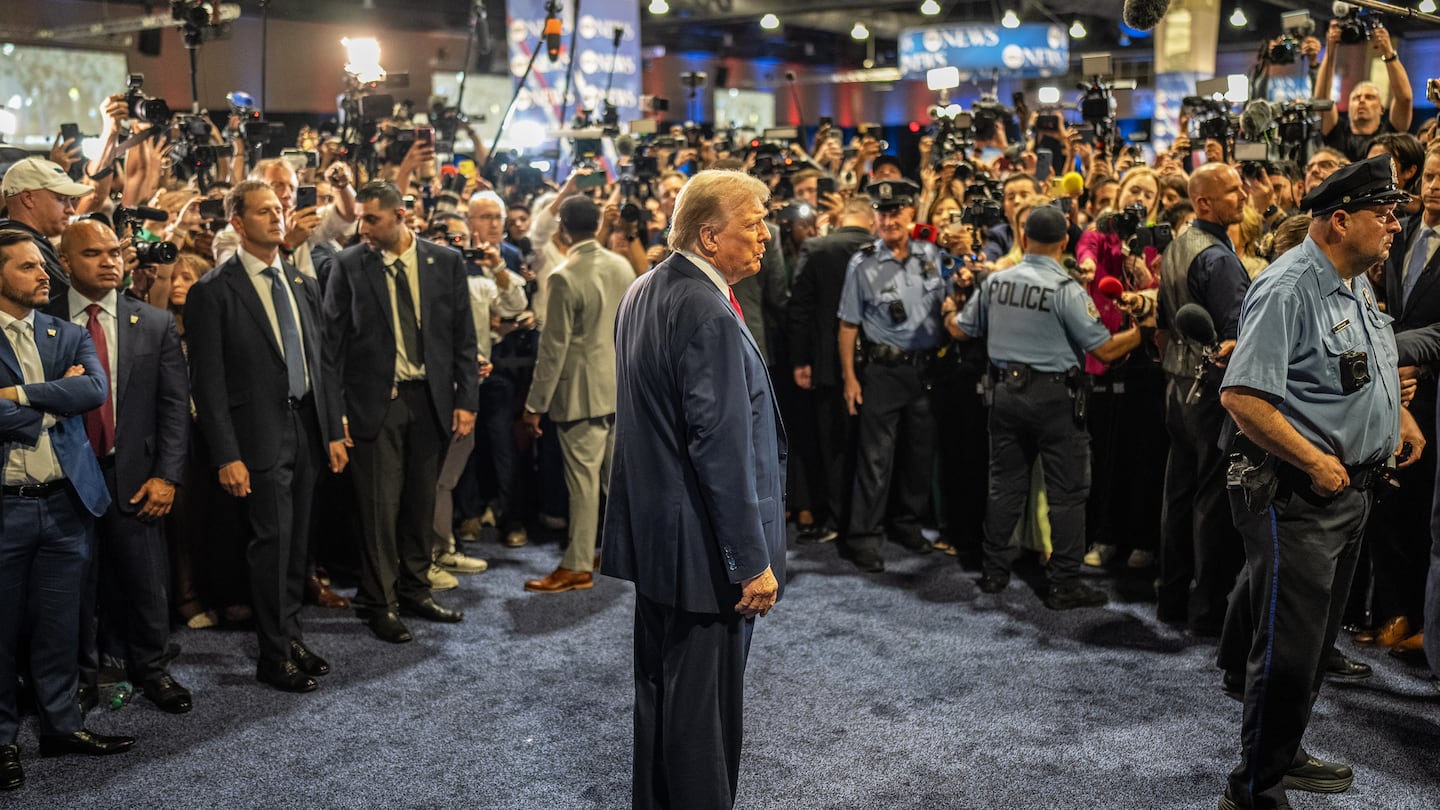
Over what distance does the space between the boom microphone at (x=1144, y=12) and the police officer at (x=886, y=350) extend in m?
2.00

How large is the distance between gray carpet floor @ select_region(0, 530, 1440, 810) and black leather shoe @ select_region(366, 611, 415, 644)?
0.06 metres

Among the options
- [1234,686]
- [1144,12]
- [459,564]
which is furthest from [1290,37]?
[459,564]

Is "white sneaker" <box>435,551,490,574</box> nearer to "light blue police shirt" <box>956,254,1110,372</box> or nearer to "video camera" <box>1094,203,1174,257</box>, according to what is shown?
"light blue police shirt" <box>956,254,1110,372</box>

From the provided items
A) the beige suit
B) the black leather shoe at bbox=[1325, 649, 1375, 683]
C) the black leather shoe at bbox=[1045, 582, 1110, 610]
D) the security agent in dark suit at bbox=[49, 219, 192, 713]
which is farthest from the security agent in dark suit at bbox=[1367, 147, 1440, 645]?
the security agent in dark suit at bbox=[49, 219, 192, 713]

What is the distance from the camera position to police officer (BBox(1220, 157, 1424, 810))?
112 inches

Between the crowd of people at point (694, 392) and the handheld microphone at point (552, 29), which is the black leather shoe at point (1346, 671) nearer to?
the crowd of people at point (694, 392)

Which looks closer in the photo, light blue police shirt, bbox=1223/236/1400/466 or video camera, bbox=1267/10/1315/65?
light blue police shirt, bbox=1223/236/1400/466

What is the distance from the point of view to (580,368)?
16.8ft

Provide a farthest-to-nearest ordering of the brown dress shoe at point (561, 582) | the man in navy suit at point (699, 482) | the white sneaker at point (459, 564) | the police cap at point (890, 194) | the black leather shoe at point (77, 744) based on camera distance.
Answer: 1. the white sneaker at point (459, 564)
2. the police cap at point (890, 194)
3. the brown dress shoe at point (561, 582)
4. the black leather shoe at point (77, 744)
5. the man in navy suit at point (699, 482)

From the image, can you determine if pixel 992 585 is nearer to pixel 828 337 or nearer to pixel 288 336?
pixel 828 337

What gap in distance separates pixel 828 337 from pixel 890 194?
0.79m

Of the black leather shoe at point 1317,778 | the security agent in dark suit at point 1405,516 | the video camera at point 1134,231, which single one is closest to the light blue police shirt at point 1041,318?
the video camera at point 1134,231

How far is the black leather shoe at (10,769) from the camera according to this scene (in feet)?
11.0

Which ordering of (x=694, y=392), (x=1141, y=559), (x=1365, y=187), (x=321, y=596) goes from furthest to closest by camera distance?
(x=1141, y=559), (x=321, y=596), (x=1365, y=187), (x=694, y=392)
